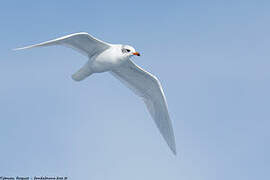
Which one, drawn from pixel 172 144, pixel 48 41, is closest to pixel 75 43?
pixel 48 41

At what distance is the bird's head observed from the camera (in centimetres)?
2262

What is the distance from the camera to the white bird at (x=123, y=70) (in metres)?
22.6

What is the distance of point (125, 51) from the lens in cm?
2284

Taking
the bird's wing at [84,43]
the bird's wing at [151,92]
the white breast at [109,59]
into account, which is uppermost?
the bird's wing at [84,43]

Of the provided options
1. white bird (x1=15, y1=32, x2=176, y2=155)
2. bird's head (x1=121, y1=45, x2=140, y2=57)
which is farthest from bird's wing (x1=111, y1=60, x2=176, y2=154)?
bird's head (x1=121, y1=45, x2=140, y2=57)

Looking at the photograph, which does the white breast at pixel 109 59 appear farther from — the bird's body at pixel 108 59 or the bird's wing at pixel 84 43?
the bird's wing at pixel 84 43

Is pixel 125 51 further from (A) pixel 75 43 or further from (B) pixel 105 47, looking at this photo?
(A) pixel 75 43

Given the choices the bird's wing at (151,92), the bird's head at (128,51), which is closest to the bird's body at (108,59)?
the bird's head at (128,51)

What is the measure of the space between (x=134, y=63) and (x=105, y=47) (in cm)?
251

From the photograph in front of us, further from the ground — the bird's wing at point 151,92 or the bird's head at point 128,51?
the bird's head at point 128,51

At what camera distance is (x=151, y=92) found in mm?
26656

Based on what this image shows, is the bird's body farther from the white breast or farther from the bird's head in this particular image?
the bird's head

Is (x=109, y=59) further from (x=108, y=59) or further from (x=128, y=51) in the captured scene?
(x=128, y=51)

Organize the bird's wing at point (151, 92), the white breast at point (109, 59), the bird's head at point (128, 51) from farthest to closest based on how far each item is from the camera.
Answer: the bird's wing at point (151, 92), the white breast at point (109, 59), the bird's head at point (128, 51)
